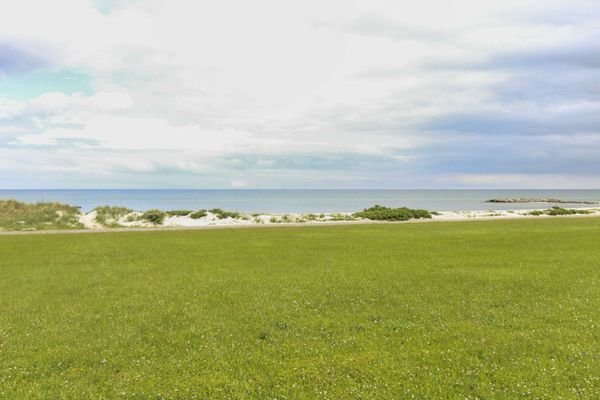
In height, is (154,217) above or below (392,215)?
below

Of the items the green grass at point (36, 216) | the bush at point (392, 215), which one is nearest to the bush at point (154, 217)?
the green grass at point (36, 216)

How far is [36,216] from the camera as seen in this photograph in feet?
172

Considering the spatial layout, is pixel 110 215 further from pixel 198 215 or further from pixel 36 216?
pixel 198 215

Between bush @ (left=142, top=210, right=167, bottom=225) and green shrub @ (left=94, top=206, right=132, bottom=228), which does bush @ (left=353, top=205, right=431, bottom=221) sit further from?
green shrub @ (left=94, top=206, right=132, bottom=228)

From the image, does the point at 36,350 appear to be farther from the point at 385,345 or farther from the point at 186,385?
the point at 385,345

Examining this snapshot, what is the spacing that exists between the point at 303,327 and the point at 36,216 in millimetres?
49006

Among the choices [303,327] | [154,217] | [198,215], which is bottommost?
[303,327]

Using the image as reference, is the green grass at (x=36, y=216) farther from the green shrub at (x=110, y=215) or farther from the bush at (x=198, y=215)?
the bush at (x=198, y=215)

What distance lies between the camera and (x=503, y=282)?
1752 centimetres

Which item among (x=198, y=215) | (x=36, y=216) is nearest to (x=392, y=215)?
(x=198, y=215)

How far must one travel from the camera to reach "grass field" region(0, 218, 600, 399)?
9008 millimetres

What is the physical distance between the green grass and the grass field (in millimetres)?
24379

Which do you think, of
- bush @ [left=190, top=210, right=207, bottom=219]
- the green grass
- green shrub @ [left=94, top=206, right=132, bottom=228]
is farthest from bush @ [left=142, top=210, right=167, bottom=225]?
the green grass

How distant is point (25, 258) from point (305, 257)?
14.2m
